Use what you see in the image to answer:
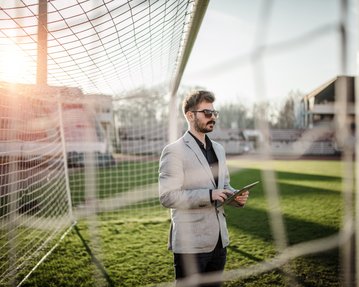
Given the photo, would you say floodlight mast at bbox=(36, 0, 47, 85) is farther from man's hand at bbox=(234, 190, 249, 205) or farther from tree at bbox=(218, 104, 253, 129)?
man's hand at bbox=(234, 190, 249, 205)

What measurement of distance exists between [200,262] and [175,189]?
17.7 inches

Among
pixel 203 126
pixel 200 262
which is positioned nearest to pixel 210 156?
pixel 203 126

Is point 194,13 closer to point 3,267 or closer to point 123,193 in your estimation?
point 3,267

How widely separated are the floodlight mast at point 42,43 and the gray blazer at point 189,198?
3.72 ft

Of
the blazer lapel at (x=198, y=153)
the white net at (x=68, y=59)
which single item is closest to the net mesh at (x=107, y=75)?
the white net at (x=68, y=59)

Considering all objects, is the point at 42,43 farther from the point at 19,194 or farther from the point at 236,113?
the point at 19,194

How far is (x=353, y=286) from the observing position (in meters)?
2.51

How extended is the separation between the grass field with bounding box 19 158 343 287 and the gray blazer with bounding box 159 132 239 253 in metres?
0.46

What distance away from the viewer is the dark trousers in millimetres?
1778

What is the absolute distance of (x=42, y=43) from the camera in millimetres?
2189

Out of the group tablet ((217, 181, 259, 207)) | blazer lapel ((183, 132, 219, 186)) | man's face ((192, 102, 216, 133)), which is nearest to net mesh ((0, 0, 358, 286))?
tablet ((217, 181, 259, 207))

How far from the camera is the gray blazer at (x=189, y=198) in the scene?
1.78 m

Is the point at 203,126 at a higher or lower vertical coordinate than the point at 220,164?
higher

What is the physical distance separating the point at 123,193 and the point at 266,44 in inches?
276
